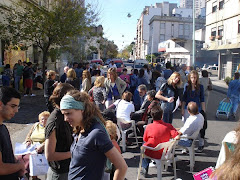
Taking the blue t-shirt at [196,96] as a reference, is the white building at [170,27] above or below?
above

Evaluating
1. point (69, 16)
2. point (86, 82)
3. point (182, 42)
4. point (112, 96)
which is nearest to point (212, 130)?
point (112, 96)

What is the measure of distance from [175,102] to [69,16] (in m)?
9.84

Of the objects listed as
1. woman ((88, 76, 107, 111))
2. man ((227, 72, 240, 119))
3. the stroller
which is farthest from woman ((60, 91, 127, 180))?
man ((227, 72, 240, 119))

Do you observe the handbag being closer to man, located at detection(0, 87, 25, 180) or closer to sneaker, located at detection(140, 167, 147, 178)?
man, located at detection(0, 87, 25, 180)

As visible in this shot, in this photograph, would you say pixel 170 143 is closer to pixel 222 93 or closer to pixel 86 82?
pixel 86 82

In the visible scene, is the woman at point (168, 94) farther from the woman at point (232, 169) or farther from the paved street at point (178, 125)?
the woman at point (232, 169)

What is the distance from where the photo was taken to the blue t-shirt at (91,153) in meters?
2.09

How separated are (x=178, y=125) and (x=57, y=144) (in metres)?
6.39

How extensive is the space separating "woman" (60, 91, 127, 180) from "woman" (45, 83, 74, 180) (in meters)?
0.38

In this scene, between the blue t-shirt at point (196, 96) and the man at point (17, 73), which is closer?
the blue t-shirt at point (196, 96)

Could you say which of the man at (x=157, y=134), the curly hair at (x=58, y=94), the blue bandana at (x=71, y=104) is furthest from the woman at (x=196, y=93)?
the blue bandana at (x=71, y=104)

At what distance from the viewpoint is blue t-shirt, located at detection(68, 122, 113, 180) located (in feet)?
6.87

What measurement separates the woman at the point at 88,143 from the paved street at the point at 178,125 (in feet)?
9.04

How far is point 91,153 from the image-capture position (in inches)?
83.4
